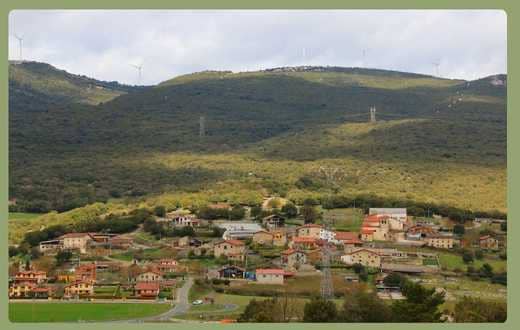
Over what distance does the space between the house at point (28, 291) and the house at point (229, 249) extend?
5824 mm

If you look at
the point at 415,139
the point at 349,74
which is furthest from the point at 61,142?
the point at 349,74

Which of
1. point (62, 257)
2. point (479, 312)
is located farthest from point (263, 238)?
point (479, 312)

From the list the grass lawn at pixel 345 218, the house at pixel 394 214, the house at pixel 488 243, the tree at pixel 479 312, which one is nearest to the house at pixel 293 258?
the grass lawn at pixel 345 218

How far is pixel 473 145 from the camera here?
44.8 metres

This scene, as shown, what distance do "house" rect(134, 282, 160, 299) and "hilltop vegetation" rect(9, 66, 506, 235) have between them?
9807 mm

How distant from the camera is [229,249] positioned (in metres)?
28.3

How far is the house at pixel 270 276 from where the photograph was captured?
2531 cm

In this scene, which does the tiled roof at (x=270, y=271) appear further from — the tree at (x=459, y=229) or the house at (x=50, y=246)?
the tree at (x=459, y=229)

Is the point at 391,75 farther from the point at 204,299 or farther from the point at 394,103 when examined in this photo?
the point at 204,299

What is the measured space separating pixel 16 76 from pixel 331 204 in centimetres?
3760

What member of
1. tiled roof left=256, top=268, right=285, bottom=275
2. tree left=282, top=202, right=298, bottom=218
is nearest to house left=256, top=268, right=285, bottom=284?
tiled roof left=256, top=268, right=285, bottom=275

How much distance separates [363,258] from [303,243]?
240 cm

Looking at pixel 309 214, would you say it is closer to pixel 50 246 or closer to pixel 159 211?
pixel 159 211

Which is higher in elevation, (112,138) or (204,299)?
(112,138)
